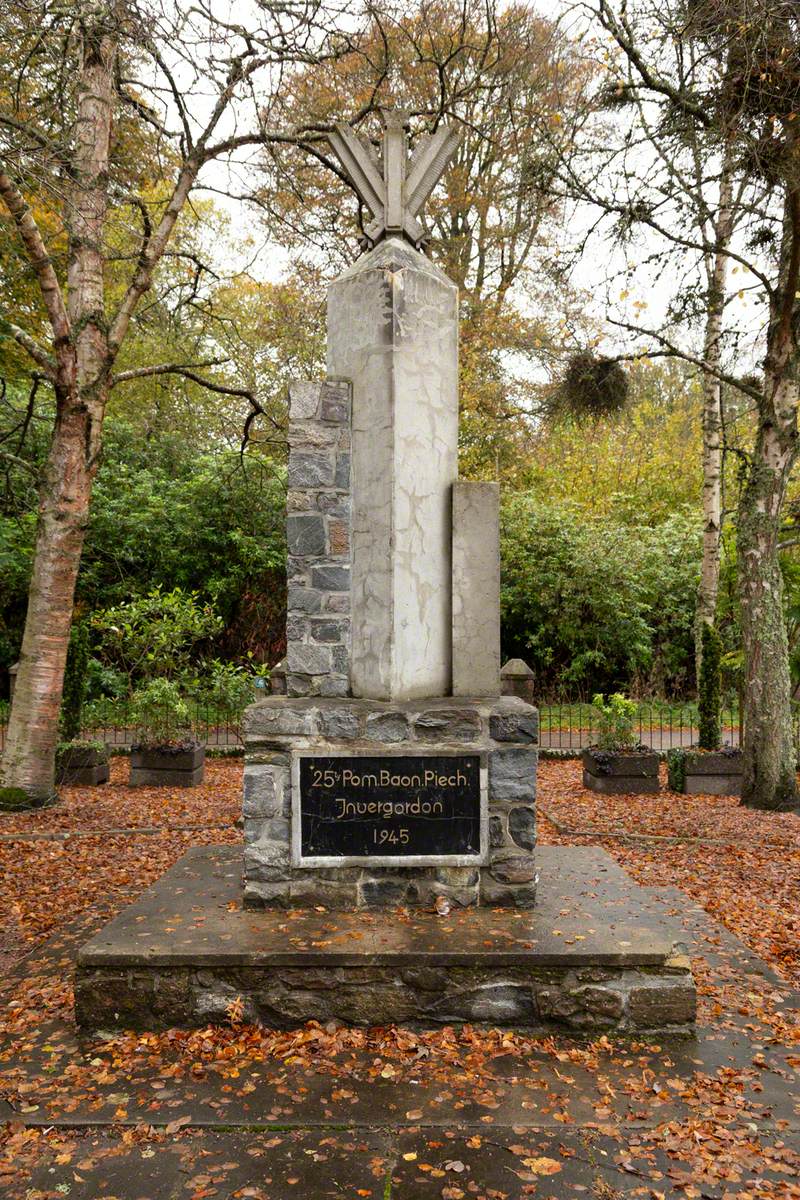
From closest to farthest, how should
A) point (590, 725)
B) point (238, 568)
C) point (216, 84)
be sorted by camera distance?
point (216, 84) < point (590, 725) < point (238, 568)

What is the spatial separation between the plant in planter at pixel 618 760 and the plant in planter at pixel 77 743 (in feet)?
20.7

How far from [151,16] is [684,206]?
5.24 m

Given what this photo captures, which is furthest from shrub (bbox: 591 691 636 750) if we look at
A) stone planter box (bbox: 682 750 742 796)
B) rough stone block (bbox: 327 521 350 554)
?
rough stone block (bbox: 327 521 350 554)

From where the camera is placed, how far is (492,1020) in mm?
4039

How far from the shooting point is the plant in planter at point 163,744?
11086 mm

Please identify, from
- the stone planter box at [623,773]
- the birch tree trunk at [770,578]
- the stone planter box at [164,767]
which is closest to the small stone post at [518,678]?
the stone planter box at [623,773]

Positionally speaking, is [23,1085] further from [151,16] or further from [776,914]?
[151,16]

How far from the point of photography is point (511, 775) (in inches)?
184

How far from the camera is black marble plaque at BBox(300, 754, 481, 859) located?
4.63 metres

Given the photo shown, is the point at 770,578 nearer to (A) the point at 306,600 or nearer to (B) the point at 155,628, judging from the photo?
(A) the point at 306,600

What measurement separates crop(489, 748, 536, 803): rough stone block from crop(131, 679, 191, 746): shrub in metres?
7.53

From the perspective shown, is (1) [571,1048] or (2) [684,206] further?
(2) [684,206]

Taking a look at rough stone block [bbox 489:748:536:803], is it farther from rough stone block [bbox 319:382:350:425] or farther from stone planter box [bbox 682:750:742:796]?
stone planter box [bbox 682:750:742:796]

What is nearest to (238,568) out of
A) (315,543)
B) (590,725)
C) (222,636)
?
(222,636)
